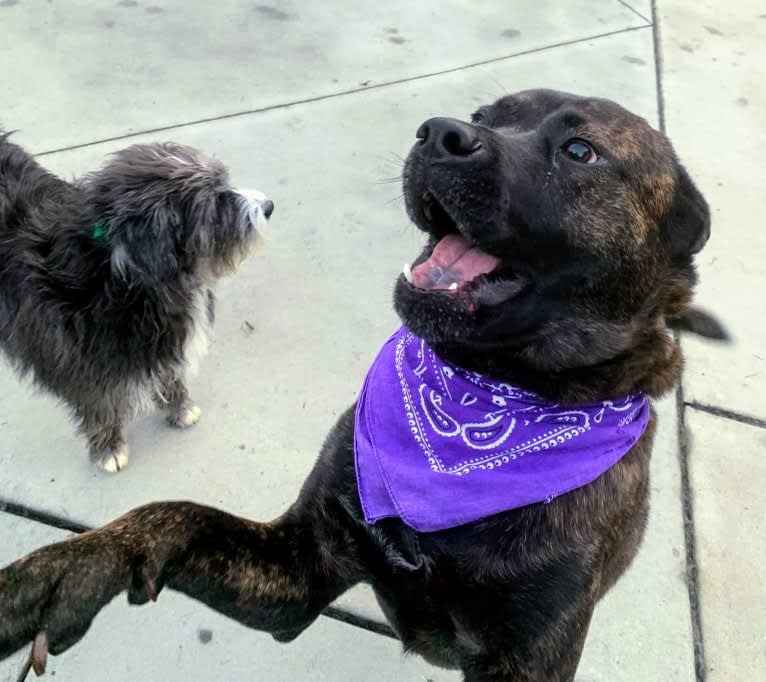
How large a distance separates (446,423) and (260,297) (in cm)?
184

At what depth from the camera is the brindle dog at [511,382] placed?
5.26ft

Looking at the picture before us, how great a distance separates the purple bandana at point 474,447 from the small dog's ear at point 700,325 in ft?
0.82

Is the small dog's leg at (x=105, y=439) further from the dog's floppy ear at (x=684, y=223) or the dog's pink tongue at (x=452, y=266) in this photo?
the dog's floppy ear at (x=684, y=223)

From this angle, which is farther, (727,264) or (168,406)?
(727,264)

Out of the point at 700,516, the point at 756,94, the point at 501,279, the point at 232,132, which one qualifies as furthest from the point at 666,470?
the point at 756,94

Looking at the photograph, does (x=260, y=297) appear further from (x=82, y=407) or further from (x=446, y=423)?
(x=446, y=423)

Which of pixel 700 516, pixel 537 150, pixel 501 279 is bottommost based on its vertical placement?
pixel 700 516

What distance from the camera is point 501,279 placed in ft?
5.49

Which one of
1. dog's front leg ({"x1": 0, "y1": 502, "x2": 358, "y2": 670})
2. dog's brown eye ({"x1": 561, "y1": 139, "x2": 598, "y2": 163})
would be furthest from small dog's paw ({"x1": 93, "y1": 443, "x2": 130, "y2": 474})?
dog's brown eye ({"x1": 561, "y1": 139, "x2": 598, "y2": 163})

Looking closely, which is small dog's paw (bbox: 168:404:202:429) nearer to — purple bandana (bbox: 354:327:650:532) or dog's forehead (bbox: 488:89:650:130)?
purple bandana (bbox: 354:327:650:532)

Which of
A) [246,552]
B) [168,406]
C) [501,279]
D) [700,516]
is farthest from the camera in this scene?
[168,406]

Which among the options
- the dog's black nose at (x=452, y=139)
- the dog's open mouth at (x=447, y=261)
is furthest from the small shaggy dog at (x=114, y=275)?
the dog's black nose at (x=452, y=139)

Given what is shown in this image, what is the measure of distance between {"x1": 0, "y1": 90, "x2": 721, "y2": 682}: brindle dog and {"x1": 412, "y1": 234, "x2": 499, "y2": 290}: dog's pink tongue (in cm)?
3

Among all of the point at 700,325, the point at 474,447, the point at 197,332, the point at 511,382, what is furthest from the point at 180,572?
the point at 700,325
